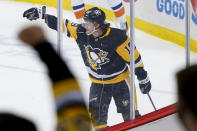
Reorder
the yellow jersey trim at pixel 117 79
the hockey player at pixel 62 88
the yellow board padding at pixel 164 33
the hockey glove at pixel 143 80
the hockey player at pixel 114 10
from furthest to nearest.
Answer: the yellow board padding at pixel 164 33
the hockey glove at pixel 143 80
the yellow jersey trim at pixel 117 79
the hockey player at pixel 114 10
the hockey player at pixel 62 88

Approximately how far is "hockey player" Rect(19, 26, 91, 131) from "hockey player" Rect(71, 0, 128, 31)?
2399 millimetres

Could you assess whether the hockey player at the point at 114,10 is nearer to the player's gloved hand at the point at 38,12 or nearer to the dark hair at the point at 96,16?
the dark hair at the point at 96,16

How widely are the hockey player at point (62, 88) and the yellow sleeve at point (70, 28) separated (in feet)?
8.03

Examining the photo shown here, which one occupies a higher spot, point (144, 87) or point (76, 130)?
point (76, 130)

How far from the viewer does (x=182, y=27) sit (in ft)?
13.5

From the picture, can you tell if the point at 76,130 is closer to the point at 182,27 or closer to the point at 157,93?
the point at 157,93

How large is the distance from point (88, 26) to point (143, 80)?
0.70 m

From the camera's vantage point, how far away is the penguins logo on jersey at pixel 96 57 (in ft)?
10.8

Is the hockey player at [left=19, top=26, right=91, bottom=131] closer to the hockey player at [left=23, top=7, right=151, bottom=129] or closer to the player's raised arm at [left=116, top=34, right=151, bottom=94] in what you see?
the hockey player at [left=23, top=7, right=151, bottom=129]

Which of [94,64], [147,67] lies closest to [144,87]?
[147,67]

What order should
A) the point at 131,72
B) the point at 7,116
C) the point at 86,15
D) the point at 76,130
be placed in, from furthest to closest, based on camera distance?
the point at 131,72 → the point at 86,15 → the point at 76,130 → the point at 7,116

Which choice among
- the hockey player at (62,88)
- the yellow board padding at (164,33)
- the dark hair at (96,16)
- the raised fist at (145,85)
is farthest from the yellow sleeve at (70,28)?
the hockey player at (62,88)

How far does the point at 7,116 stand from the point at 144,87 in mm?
3124

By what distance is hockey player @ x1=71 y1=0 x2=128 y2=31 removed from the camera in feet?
10.6
